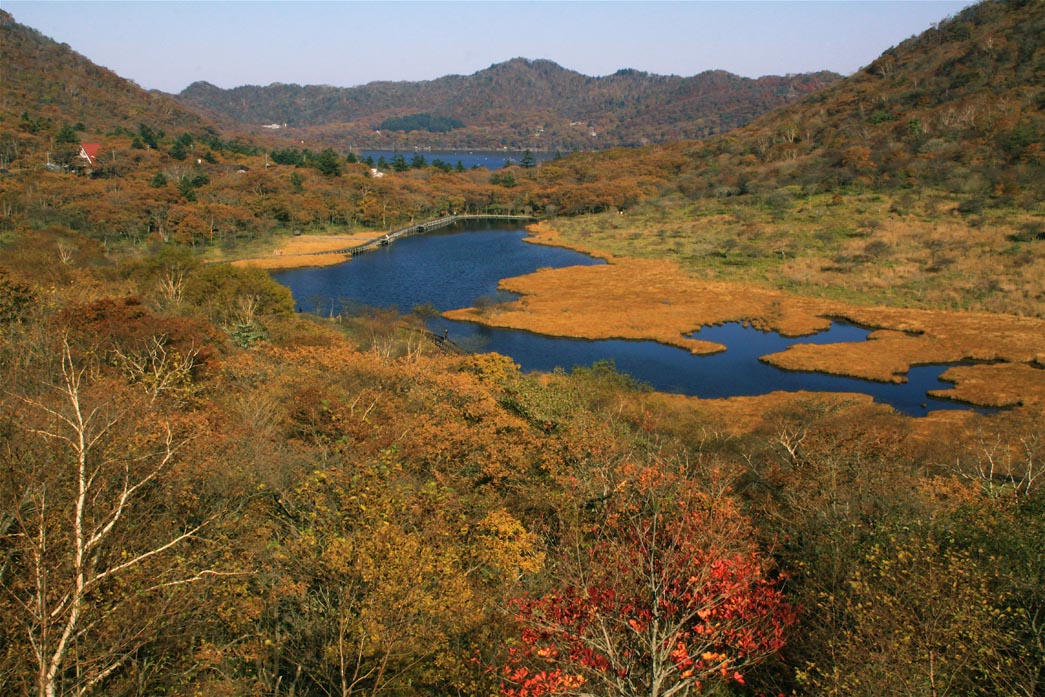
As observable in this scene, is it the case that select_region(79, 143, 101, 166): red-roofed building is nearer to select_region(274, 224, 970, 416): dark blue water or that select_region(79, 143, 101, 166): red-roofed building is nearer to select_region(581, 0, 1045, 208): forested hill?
select_region(274, 224, 970, 416): dark blue water

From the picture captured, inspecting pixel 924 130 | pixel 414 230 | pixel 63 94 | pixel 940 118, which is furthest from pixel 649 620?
pixel 63 94

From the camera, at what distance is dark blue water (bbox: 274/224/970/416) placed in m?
39.5

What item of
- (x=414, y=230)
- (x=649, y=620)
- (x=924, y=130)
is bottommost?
(x=414, y=230)

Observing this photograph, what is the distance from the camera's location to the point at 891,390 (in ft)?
127

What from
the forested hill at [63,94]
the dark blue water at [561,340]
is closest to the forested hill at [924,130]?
the dark blue water at [561,340]

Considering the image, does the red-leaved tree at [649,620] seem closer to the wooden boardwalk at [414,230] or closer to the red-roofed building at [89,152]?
the wooden boardwalk at [414,230]

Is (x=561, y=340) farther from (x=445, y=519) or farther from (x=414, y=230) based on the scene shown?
(x=414, y=230)

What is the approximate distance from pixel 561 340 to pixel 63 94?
141326 mm

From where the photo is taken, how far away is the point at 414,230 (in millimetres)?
96375

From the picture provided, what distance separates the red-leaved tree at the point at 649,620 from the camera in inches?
341

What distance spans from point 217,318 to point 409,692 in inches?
1262

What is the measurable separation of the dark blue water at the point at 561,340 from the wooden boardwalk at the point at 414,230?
278cm

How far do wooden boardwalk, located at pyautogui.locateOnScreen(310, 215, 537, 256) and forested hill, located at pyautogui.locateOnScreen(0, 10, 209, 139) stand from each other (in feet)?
194

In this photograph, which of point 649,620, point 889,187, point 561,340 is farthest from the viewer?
point 889,187
